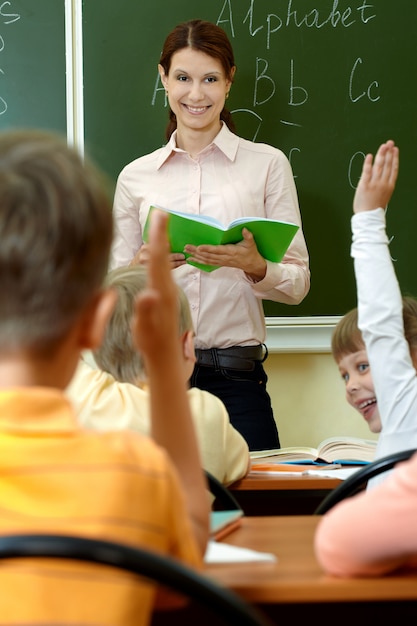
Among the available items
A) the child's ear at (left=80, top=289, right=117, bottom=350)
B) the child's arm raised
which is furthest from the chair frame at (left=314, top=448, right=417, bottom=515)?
the child's ear at (left=80, top=289, right=117, bottom=350)

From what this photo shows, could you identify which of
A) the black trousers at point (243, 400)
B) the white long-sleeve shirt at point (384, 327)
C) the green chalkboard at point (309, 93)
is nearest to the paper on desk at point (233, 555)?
the white long-sleeve shirt at point (384, 327)

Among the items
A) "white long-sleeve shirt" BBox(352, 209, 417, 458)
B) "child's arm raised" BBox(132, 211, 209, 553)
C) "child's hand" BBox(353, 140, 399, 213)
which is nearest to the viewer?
"child's arm raised" BBox(132, 211, 209, 553)

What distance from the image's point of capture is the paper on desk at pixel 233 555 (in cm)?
116

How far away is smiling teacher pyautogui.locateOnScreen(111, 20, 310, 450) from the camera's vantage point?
10.9 feet

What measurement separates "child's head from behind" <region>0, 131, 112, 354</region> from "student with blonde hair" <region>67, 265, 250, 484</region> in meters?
1.07

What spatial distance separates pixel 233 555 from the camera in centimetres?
120

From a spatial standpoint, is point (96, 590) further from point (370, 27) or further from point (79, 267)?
point (370, 27)

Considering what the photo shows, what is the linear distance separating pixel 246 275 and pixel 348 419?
1.04 meters

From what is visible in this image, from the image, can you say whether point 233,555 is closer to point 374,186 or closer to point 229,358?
point 374,186

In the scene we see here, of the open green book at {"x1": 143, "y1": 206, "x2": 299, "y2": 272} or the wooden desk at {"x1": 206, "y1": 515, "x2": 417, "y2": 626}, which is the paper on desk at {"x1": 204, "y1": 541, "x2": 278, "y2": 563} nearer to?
the wooden desk at {"x1": 206, "y1": 515, "x2": 417, "y2": 626}

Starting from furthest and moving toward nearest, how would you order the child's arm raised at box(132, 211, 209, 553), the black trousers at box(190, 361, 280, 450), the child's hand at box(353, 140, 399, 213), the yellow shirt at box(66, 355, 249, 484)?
the black trousers at box(190, 361, 280, 450), the yellow shirt at box(66, 355, 249, 484), the child's hand at box(353, 140, 399, 213), the child's arm raised at box(132, 211, 209, 553)

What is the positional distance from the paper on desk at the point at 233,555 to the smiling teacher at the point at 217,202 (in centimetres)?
203

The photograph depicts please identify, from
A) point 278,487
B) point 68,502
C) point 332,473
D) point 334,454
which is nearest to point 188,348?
point 278,487

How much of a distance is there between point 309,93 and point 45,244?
3.19 metres
